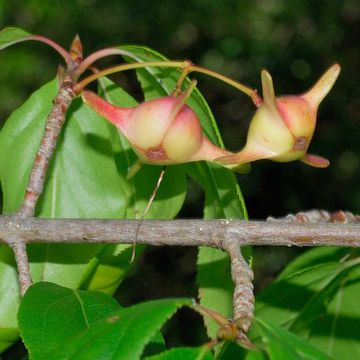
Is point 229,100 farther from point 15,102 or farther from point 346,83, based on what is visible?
point 15,102

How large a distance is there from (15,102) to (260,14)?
1533mm

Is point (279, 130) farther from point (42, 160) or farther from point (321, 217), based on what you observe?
point (42, 160)

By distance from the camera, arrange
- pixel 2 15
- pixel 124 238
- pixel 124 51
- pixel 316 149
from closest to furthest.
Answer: pixel 124 238, pixel 124 51, pixel 2 15, pixel 316 149

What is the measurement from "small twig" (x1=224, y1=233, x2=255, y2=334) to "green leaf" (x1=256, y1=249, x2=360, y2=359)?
0.39m

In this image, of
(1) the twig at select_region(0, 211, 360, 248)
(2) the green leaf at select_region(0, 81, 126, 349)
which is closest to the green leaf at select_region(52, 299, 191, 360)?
(1) the twig at select_region(0, 211, 360, 248)

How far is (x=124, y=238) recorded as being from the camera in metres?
0.79

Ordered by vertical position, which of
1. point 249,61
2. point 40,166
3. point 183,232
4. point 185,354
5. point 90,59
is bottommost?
point 185,354

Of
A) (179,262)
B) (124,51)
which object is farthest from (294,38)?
(124,51)

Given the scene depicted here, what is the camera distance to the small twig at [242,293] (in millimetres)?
586

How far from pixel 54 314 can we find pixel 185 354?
18 cm

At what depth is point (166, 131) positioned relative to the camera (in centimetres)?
76

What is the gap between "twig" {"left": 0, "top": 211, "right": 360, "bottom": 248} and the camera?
0.74 meters

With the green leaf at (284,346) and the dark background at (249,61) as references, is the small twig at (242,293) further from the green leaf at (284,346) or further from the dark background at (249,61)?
the dark background at (249,61)

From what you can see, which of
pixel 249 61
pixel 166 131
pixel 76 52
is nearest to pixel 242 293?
pixel 166 131
